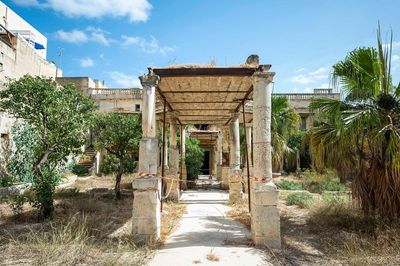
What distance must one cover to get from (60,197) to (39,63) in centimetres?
1557

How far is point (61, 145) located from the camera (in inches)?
357

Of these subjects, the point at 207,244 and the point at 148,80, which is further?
the point at 148,80

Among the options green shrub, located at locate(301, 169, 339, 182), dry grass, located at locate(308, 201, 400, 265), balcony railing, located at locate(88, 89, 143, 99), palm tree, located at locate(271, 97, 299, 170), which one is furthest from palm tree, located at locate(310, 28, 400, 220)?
balcony railing, located at locate(88, 89, 143, 99)

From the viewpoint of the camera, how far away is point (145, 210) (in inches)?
231

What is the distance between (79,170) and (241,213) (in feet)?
57.3

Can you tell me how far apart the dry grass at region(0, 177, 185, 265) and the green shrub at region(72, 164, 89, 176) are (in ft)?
42.9

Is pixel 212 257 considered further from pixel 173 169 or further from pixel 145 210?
pixel 173 169

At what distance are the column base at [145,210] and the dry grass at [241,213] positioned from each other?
2.62 m

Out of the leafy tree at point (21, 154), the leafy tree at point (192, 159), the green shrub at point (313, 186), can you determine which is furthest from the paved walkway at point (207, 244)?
the leafy tree at point (21, 154)

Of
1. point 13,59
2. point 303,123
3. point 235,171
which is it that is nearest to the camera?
point 235,171

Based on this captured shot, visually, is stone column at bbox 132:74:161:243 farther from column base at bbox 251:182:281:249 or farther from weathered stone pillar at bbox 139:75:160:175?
column base at bbox 251:182:281:249

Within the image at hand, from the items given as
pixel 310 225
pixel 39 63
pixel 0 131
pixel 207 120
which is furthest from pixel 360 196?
pixel 39 63

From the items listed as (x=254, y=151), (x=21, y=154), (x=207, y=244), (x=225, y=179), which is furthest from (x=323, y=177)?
(x=21, y=154)

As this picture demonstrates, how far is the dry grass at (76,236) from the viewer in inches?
182
